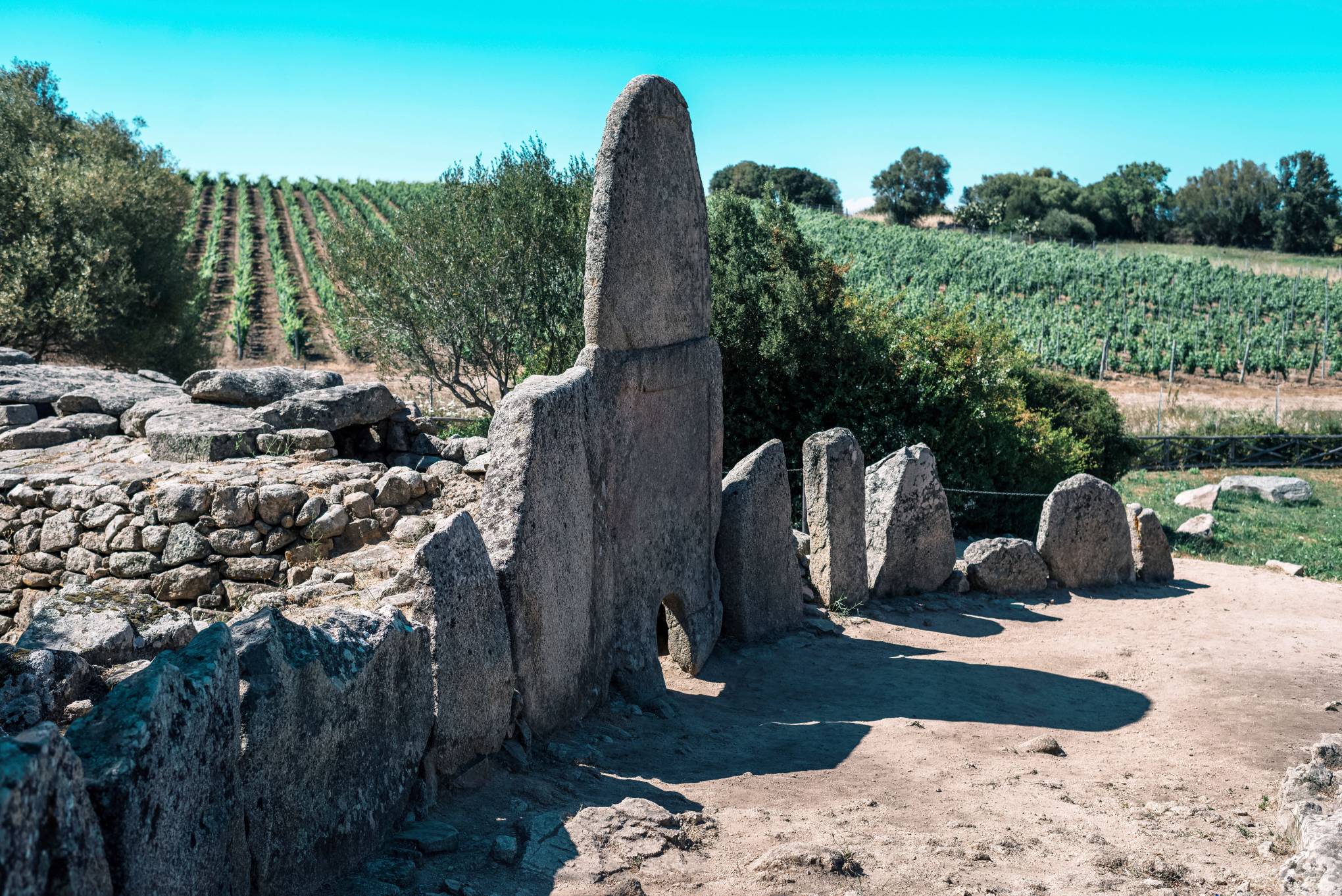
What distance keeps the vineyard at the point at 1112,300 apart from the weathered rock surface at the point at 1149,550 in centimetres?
2538

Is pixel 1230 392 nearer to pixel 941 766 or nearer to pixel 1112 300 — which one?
pixel 1112 300

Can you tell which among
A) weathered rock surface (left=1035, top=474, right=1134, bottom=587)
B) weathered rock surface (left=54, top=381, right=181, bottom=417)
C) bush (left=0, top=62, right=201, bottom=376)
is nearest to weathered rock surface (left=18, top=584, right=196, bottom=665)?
weathered rock surface (left=54, top=381, right=181, bottom=417)

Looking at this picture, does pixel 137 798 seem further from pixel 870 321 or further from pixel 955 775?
pixel 870 321

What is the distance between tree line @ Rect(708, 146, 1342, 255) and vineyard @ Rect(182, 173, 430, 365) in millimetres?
29627

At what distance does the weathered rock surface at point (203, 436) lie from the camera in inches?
424

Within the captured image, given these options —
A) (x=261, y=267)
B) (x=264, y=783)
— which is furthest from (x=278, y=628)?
(x=261, y=267)

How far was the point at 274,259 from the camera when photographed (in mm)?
52750

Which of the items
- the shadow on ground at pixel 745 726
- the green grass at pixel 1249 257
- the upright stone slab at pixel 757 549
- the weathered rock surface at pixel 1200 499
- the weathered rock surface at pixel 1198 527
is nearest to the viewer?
the shadow on ground at pixel 745 726

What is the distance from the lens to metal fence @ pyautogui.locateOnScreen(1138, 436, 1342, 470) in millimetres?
28359

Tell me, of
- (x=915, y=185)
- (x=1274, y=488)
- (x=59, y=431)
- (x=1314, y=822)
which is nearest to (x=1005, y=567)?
(x=1314, y=822)

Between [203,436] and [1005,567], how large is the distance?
907cm

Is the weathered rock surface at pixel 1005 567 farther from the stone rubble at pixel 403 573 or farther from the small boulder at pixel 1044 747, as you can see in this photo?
the small boulder at pixel 1044 747

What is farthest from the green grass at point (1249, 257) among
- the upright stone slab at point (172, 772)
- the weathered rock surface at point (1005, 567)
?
the upright stone slab at point (172, 772)

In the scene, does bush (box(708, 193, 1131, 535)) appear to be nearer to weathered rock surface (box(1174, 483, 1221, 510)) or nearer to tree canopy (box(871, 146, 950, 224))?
weathered rock surface (box(1174, 483, 1221, 510))
